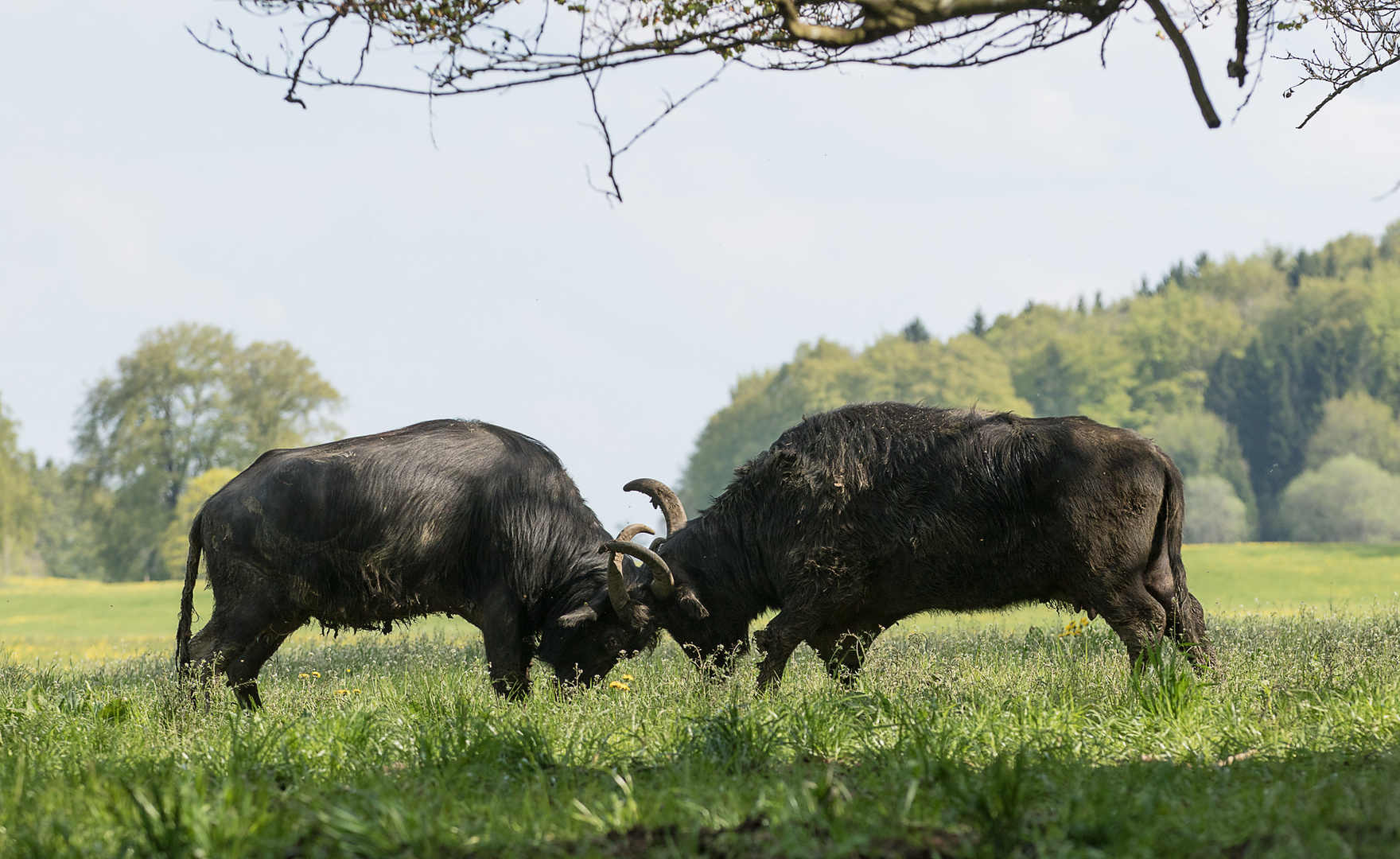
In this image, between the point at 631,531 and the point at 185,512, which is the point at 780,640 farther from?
the point at 185,512

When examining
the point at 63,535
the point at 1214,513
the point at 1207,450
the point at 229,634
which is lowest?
the point at 63,535

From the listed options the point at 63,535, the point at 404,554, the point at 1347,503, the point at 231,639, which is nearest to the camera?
the point at 231,639

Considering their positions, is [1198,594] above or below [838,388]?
below

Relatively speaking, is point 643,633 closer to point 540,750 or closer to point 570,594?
point 570,594

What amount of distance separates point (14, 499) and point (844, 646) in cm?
5281

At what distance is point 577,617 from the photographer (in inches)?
332

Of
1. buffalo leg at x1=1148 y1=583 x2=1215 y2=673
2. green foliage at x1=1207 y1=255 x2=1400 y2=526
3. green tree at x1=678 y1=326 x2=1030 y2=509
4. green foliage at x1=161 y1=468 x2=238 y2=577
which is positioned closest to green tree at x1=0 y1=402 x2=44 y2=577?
green foliage at x1=161 y1=468 x2=238 y2=577

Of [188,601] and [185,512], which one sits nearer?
[188,601]

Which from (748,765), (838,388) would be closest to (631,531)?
(748,765)

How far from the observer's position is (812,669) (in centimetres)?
927

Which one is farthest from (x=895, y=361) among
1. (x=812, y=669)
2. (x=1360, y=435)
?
(x=812, y=669)

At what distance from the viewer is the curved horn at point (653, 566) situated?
818cm

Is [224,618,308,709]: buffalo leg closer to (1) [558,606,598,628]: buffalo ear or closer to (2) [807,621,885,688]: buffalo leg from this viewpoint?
(1) [558,606,598,628]: buffalo ear

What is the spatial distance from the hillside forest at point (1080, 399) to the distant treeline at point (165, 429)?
0.08m
